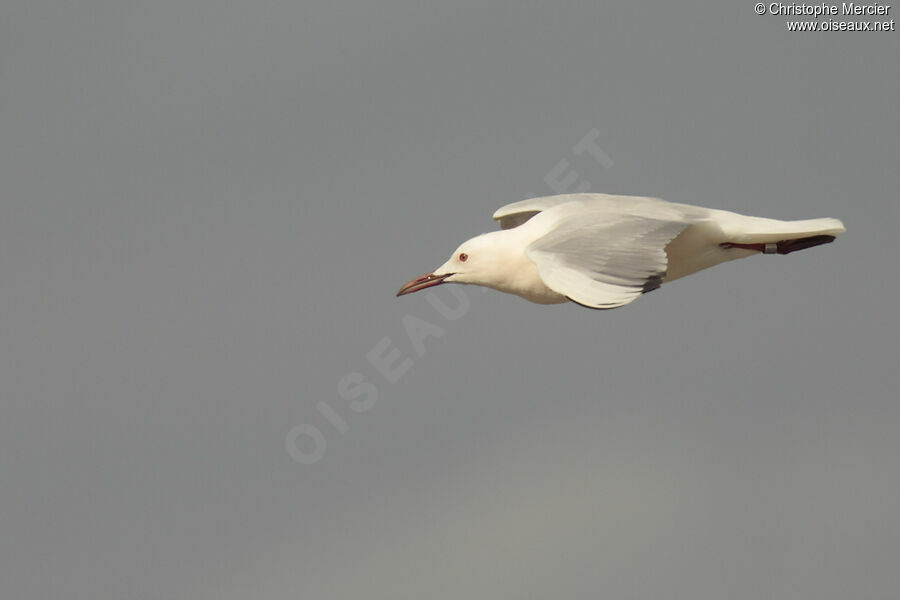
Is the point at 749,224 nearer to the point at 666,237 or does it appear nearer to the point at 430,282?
the point at 666,237

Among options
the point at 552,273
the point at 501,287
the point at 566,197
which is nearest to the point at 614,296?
the point at 552,273

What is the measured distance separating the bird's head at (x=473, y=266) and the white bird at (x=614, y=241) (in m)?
0.01

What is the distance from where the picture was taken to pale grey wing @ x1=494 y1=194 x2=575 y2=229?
2352cm

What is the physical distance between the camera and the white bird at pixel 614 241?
65.3 ft

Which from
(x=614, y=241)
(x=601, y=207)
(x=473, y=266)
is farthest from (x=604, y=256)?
(x=473, y=266)

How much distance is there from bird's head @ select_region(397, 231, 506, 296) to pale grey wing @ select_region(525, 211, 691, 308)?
40.0 inches

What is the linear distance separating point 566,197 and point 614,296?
4947mm

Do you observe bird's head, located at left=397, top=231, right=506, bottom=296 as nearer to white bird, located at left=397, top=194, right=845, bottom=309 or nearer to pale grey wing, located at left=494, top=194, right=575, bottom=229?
white bird, located at left=397, top=194, right=845, bottom=309

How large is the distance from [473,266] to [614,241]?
8.47ft

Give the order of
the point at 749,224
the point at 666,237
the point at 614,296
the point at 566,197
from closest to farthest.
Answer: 1. the point at 614,296
2. the point at 666,237
3. the point at 749,224
4. the point at 566,197

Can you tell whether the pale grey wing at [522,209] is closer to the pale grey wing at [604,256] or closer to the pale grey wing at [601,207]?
the pale grey wing at [601,207]

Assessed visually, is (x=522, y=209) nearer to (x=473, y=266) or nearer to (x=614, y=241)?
(x=473, y=266)

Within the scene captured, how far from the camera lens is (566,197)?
23.5 meters

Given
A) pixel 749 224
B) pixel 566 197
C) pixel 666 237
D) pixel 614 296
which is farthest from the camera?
pixel 566 197
